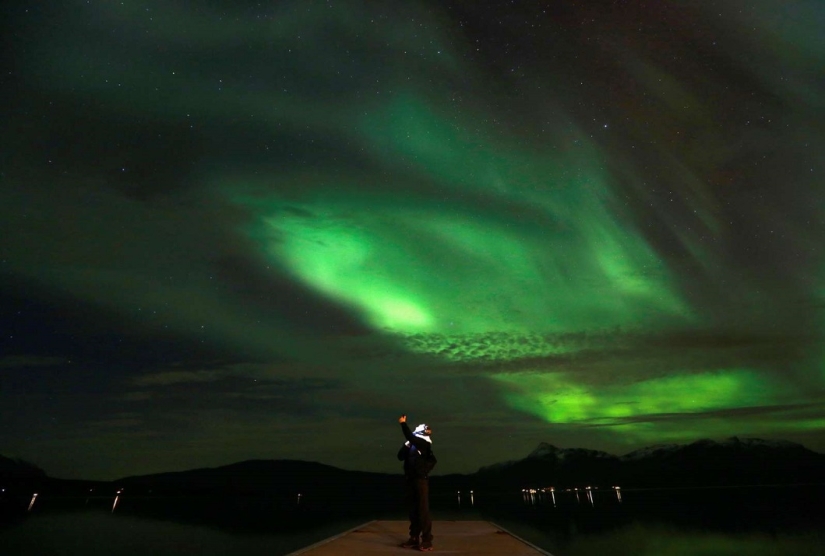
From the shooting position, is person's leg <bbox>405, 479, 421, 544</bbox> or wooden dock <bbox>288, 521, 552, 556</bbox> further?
wooden dock <bbox>288, 521, 552, 556</bbox>

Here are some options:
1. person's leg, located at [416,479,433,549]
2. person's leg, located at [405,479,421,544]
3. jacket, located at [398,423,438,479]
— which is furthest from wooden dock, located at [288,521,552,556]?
jacket, located at [398,423,438,479]

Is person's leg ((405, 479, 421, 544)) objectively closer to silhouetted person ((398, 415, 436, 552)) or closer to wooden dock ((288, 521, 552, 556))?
silhouetted person ((398, 415, 436, 552))

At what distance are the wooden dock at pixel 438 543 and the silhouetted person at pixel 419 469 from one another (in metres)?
0.52

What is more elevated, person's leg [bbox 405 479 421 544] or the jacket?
the jacket

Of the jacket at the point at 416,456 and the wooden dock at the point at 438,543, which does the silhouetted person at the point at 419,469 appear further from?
the wooden dock at the point at 438,543

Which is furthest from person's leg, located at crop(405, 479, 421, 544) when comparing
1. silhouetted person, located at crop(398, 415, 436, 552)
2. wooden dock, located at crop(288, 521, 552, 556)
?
wooden dock, located at crop(288, 521, 552, 556)

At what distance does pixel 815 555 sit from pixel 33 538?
80.8 metres

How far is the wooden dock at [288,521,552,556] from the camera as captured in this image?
39.2ft

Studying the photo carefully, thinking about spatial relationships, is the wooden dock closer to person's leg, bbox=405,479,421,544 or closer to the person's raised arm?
person's leg, bbox=405,479,421,544

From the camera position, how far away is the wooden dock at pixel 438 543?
11.9 meters

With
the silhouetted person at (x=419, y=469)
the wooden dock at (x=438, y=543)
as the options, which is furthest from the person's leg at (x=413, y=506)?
the wooden dock at (x=438, y=543)

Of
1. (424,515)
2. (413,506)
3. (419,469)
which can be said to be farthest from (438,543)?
(419,469)

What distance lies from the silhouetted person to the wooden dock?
0.52 meters

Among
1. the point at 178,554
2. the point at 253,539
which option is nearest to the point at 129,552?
the point at 178,554
